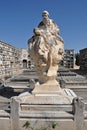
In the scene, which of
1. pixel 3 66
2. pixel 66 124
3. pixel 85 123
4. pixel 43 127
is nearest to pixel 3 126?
pixel 43 127

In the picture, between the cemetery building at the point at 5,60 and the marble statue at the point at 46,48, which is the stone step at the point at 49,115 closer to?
the marble statue at the point at 46,48

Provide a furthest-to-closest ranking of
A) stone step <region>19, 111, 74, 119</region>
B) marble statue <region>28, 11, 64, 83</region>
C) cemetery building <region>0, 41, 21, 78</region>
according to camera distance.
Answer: cemetery building <region>0, 41, 21, 78</region>, marble statue <region>28, 11, 64, 83</region>, stone step <region>19, 111, 74, 119</region>

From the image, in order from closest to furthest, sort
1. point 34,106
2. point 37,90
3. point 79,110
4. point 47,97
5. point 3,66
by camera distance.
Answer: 1. point 79,110
2. point 34,106
3. point 47,97
4. point 37,90
5. point 3,66

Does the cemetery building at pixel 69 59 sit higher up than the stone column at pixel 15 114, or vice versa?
the cemetery building at pixel 69 59

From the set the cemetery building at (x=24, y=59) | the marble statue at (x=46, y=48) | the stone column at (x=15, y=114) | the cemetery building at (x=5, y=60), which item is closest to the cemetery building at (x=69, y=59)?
the cemetery building at (x=24, y=59)

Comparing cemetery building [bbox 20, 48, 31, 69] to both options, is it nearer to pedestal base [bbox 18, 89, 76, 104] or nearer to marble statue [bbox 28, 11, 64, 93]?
marble statue [bbox 28, 11, 64, 93]

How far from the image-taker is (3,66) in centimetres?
2781

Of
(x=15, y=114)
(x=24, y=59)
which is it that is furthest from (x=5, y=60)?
(x=15, y=114)

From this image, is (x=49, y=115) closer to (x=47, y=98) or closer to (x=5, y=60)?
(x=47, y=98)

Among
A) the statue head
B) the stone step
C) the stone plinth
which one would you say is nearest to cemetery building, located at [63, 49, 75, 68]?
the statue head

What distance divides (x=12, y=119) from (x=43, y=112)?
86 centimetres

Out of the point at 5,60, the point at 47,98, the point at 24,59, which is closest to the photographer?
the point at 47,98

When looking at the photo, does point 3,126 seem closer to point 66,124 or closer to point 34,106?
point 34,106

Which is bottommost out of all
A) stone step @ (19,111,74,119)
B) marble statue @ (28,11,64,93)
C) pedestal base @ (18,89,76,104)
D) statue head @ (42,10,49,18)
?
stone step @ (19,111,74,119)
